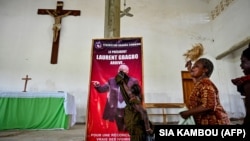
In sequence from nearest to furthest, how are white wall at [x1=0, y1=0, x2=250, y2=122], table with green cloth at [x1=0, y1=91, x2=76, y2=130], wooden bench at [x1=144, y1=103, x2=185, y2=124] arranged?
table with green cloth at [x1=0, y1=91, x2=76, y2=130], wooden bench at [x1=144, y1=103, x2=185, y2=124], white wall at [x1=0, y1=0, x2=250, y2=122]

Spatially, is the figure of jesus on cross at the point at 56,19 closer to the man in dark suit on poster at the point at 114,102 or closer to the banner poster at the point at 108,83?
the banner poster at the point at 108,83

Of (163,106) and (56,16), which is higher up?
(56,16)

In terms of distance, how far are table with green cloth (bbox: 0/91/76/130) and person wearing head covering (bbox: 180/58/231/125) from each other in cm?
322

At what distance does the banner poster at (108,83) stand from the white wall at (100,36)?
4.20 m

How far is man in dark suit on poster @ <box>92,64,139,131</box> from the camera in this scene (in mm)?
1997

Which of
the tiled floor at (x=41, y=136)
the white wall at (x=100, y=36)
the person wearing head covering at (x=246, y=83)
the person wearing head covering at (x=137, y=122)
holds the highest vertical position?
the white wall at (x=100, y=36)

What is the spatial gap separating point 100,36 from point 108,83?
15.8ft

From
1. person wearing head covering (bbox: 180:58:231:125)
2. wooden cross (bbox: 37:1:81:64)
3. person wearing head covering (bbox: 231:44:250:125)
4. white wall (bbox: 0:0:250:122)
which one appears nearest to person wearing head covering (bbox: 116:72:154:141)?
person wearing head covering (bbox: 180:58:231:125)

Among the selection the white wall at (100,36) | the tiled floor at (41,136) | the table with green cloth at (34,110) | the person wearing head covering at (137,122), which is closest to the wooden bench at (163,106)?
the white wall at (100,36)

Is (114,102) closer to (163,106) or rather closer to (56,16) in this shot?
(163,106)

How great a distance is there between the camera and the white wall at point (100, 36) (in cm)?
625

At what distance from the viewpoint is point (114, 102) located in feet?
6.68

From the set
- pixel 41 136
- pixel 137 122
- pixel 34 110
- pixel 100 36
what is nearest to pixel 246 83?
pixel 137 122

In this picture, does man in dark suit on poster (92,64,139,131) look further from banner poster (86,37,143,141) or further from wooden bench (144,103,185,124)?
wooden bench (144,103,185,124)
